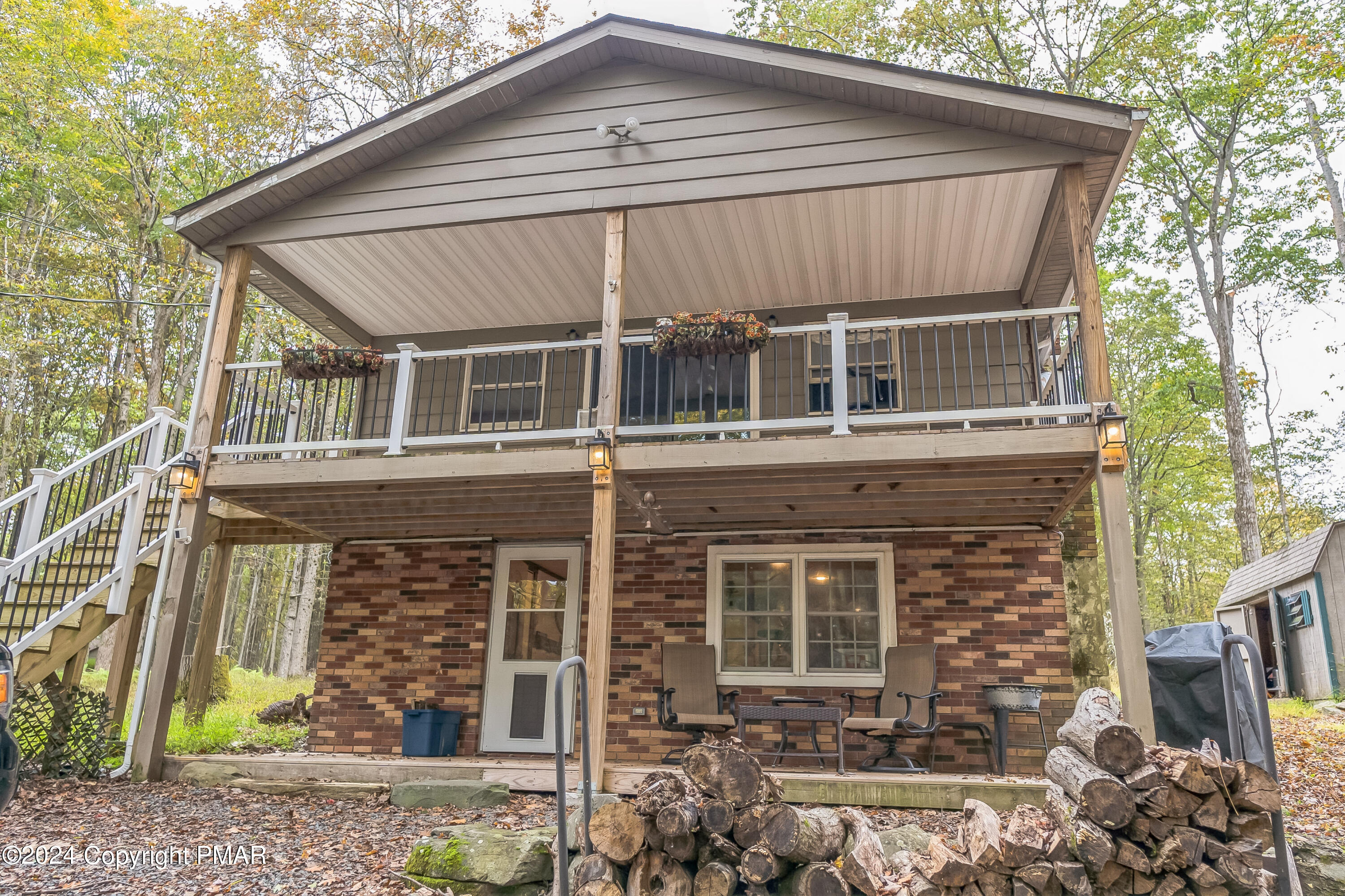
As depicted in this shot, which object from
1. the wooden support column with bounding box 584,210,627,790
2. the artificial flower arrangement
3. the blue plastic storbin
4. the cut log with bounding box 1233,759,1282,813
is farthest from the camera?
the blue plastic storbin

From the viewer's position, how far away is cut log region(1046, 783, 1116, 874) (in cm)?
348

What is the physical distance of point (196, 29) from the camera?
15.9 meters

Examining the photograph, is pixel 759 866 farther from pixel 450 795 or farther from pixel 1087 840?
pixel 450 795

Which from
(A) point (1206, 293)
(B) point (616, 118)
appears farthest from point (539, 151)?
(A) point (1206, 293)

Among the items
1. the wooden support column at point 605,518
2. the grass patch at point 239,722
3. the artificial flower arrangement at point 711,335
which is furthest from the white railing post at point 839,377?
the grass patch at point 239,722

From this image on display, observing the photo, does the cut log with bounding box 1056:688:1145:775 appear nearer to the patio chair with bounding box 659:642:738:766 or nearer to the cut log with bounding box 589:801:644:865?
the cut log with bounding box 589:801:644:865

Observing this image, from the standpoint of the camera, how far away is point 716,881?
354 centimetres

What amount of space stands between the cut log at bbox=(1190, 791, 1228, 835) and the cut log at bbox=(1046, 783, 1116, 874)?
0.36m

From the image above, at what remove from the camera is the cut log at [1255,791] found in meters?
3.37

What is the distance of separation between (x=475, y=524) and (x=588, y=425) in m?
1.46

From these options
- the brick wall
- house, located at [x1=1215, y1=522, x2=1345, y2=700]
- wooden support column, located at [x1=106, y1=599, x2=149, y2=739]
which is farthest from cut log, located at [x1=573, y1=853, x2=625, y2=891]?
house, located at [x1=1215, y1=522, x2=1345, y2=700]

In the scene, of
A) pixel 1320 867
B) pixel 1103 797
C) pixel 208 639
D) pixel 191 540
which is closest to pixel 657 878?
pixel 1103 797

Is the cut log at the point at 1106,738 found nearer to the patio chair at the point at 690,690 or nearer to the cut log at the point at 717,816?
the cut log at the point at 717,816

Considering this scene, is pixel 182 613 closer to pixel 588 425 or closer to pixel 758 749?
pixel 588 425
